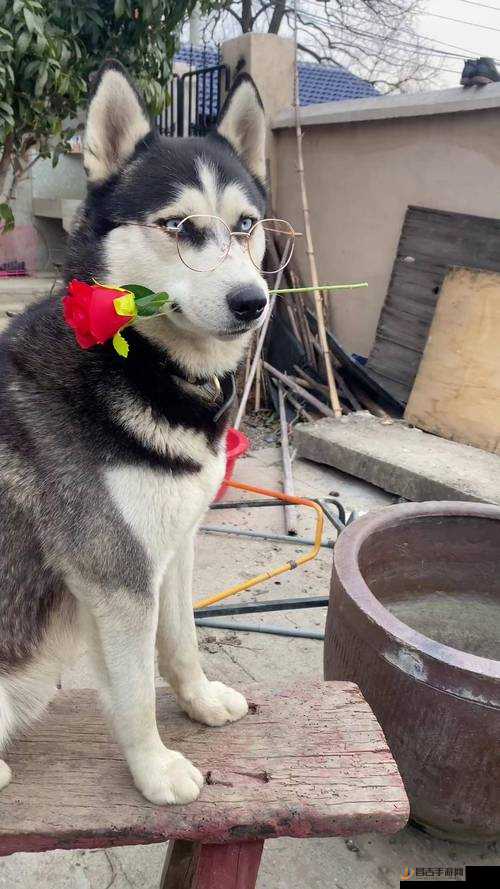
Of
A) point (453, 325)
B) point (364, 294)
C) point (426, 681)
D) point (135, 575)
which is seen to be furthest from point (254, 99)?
point (364, 294)

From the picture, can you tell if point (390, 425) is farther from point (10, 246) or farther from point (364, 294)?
point (10, 246)

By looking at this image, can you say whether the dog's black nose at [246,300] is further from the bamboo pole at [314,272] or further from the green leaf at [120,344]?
the bamboo pole at [314,272]

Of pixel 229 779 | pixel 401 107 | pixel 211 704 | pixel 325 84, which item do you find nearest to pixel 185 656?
pixel 211 704

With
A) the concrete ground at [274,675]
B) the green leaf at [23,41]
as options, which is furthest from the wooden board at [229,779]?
the green leaf at [23,41]

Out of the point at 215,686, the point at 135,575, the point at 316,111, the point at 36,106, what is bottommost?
the point at 215,686

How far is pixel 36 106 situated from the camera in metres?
3.38

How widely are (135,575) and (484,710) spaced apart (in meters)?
0.97

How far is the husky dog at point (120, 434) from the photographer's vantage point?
4.55 feet

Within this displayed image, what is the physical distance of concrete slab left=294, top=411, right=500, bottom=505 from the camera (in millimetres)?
4180

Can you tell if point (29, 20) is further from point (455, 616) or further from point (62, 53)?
point (455, 616)

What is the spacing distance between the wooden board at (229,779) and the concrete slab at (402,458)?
257 cm

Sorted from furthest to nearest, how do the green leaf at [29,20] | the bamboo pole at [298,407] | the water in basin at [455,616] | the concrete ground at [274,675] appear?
→ the bamboo pole at [298,407], the green leaf at [29,20], the water in basin at [455,616], the concrete ground at [274,675]

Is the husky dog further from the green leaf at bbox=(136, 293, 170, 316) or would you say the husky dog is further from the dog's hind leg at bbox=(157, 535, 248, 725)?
the dog's hind leg at bbox=(157, 535, 248, 725)

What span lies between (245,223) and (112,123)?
1.27 feet
